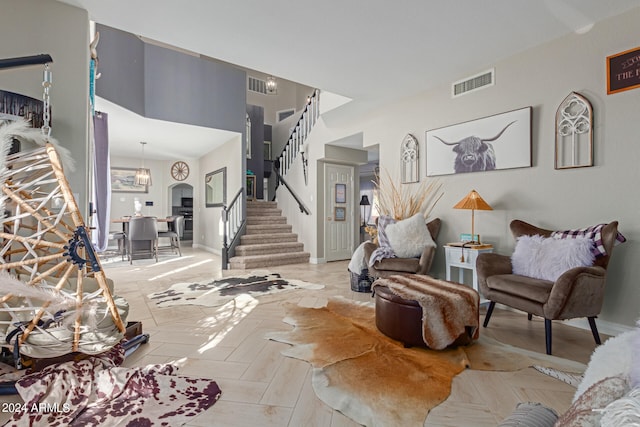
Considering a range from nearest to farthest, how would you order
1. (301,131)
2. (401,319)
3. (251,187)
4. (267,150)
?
(401,319) → (301,131) → (251,187) → (267,150)

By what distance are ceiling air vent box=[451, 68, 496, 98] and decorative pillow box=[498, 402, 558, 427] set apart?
3.82 m

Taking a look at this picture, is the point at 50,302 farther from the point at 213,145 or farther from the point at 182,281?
the point at 213,145

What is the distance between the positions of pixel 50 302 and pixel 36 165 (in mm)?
871

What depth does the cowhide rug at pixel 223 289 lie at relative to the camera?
3.76 m

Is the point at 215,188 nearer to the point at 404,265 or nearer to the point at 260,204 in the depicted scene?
the point at 260,204

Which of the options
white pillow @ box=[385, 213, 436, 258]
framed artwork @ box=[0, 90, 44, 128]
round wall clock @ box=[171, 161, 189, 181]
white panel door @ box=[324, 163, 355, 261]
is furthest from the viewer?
round wall clock @ box=[171, 161, 189, 181]

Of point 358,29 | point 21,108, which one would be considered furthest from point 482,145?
point 21,108

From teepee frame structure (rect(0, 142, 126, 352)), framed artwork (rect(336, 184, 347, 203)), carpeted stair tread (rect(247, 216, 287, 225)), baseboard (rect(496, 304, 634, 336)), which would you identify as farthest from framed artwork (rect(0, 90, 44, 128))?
framed artwork (rect(336, 184, 347, 203))

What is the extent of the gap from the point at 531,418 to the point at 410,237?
126 inches

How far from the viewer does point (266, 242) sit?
677 cm

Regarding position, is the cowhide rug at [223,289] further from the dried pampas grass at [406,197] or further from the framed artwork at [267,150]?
the framed artwork at [267,150]

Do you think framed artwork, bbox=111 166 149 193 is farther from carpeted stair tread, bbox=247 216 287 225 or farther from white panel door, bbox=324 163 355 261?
white panel door, bbox=324 163 355 261

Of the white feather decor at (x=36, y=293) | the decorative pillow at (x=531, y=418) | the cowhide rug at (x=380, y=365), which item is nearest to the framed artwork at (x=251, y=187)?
the cowhide rug at (x=380, y=365)

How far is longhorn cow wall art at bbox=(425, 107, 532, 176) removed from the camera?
3.45 m
